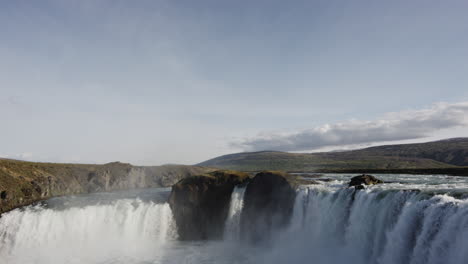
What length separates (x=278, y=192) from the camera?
3409cm

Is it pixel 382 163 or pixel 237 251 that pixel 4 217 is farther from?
pixel 382 163

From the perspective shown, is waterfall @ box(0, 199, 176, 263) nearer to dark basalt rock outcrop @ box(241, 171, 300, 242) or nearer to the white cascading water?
dark basalt rock outcrop @ box(241, 171, 300, 242)

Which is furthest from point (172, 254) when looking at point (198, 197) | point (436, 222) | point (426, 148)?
point (426, 148)

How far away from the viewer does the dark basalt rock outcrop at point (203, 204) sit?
37.7 metres

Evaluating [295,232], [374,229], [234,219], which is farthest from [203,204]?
[374,229]

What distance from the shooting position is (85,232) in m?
35.5

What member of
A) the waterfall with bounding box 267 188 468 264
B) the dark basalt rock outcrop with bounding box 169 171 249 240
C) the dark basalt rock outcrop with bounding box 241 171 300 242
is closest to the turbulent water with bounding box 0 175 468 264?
the waterfall with bounding box 267 188 468 264

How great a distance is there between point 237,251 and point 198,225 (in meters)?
7.81

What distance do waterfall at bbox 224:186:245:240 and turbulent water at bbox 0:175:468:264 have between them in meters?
A: 0.13

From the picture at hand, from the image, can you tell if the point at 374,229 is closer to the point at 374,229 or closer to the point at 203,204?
the point at 374,229

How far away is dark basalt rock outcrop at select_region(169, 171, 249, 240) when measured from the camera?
124ft

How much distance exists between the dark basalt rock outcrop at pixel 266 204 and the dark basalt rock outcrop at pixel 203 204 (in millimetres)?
2836

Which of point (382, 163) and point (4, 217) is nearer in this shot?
point (4, 217)

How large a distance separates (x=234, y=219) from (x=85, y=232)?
1941 centimetres
